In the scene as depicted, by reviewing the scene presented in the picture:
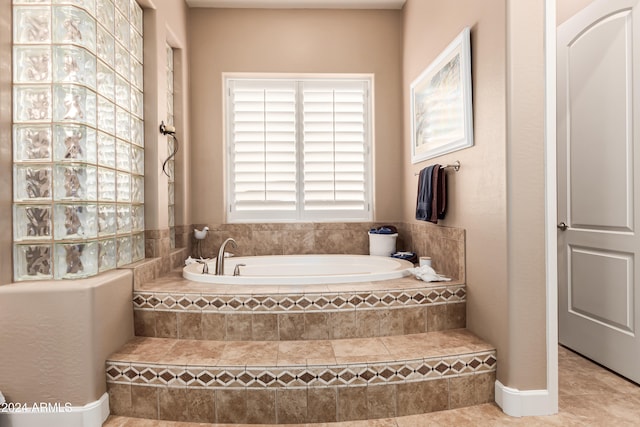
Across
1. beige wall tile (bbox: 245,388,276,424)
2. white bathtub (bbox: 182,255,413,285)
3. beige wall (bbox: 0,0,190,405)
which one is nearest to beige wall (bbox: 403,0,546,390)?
white bathtub (bbox: 182,255,413,285)

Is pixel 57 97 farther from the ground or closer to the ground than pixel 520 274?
farther from the ground

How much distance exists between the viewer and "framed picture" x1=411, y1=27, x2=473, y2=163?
2355 millimetres

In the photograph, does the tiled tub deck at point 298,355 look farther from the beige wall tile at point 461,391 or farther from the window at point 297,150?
the window at point 297,150

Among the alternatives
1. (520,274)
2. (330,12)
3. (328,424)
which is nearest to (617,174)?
(520,274)

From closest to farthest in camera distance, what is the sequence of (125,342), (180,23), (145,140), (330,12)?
(125,342), (145,140), (180,23), (330,12)

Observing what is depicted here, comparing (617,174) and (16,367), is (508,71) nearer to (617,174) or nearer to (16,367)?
(617,174)

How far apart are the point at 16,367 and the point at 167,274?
112 centimetres

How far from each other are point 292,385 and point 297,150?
2336 mm

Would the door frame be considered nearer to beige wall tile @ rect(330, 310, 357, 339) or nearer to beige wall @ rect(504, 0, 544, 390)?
beige wall @ rect(504, 0, 544, 390)

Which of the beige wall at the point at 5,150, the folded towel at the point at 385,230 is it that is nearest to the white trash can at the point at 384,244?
the folded towel at the point at 385,230

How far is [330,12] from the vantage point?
3.74 meters

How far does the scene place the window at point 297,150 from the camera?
3.73 m

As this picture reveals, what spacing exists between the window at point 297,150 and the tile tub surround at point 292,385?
1.90 meters

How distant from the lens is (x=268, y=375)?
1.93 m
